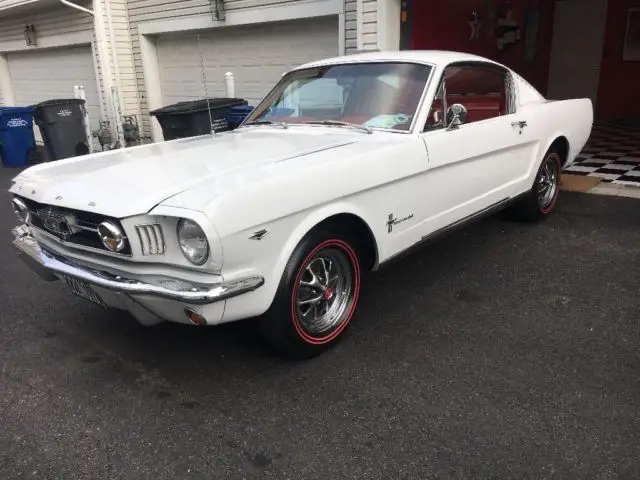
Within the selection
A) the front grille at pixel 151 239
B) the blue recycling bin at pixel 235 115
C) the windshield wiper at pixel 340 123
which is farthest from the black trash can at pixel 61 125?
the front grille at pixel 151 239

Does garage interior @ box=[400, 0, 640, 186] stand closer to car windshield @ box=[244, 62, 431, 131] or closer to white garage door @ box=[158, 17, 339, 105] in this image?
white garage door @ box=[158, 17, 339, 105]

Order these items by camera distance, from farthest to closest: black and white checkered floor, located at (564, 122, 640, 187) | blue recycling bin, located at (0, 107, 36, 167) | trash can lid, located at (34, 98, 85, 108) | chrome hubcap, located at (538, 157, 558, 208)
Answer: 1. blue recycling bin, located at (0, 107, 36, 167)
2. trash can lid, located at (34, 98, 85, 108)
3. black and white checkered floor, located at (564, 122, 640, 187)
4. chrome hubcap, located at (538, 157, 558, 208)

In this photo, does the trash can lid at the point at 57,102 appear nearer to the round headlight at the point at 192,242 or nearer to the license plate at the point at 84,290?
the license plate at the point at 84,290


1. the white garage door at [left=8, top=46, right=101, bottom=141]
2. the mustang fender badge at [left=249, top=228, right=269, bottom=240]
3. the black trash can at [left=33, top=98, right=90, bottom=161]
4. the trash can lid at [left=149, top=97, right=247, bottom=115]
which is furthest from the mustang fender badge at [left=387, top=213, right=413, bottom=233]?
the white garage door at [left=8, top=46, right=101, bottom=141]

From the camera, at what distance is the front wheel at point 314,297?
2.77 metres

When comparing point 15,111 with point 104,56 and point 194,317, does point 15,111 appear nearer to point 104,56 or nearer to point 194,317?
point 104,56

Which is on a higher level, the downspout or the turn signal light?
the downspout

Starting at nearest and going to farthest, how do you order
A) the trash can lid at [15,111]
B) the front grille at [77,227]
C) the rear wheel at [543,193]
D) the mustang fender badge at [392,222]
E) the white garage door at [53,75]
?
the front grille at [77,227] < the mustang fender badge at [392,222] < the rear wheel at [543,193] < the trash can lid at [15,111] < the white garage door at [53,75]

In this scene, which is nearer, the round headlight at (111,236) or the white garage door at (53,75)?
the round headlight at (111,236)

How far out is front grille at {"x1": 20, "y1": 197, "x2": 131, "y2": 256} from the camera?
2.65 meters

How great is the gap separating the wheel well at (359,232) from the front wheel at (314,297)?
0.05 metres

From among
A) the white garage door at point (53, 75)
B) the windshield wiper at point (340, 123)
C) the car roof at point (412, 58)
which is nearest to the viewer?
the windshield wiper at point (340, 123)

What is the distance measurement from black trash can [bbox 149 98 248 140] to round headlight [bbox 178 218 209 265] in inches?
172

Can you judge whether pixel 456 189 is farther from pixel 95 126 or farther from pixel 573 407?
pixel 95 126
